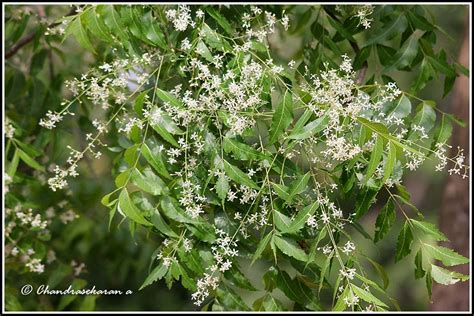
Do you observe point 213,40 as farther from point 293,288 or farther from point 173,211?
point 293,288

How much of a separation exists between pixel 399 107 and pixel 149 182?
67cm

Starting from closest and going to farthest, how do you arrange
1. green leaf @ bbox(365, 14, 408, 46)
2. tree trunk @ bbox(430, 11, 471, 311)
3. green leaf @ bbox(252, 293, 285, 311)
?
green leaf @ bbox(252, 293, 285, 311) → green leaf @ bbox(365, 14, 408, 46) → tree trunk @ bbox(430, 11, 471, 311)

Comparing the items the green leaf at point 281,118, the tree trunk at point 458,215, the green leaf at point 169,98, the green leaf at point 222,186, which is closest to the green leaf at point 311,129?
the green leaf at point 281,118

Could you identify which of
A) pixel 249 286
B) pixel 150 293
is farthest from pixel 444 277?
pixel 150 293

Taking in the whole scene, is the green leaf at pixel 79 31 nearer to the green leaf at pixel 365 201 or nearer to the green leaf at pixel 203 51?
the green leaf at pixel 203 51

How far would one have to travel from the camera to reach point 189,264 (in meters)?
1.61

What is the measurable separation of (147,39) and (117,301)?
3323mm

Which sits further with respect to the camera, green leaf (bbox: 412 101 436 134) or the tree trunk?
the tree trunk

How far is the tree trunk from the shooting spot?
380 cm

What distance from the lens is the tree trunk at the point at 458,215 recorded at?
12.5 ft

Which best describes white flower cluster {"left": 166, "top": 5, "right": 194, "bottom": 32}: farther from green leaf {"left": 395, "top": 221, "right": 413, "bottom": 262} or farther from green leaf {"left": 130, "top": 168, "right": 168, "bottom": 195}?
green leaf {"left": 395, "top": 221, "right": 413, "bottom": 262}

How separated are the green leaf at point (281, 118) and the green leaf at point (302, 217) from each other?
164 millimetres

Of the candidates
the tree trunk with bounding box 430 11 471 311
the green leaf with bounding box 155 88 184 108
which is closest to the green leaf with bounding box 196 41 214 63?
the green leaf with bounding box 155 88 184 108

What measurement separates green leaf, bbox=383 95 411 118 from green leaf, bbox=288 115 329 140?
1.24ft
